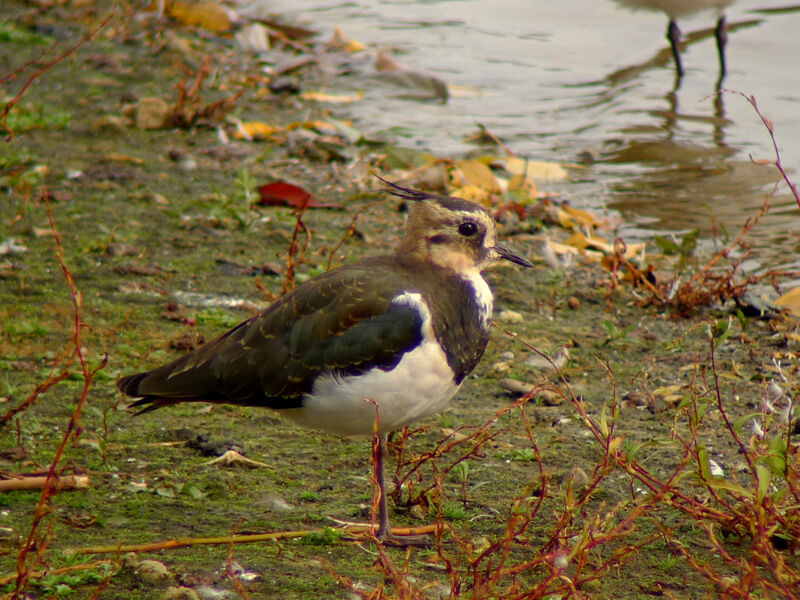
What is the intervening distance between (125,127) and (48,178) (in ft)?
4.39

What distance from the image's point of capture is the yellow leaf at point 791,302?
5398mm

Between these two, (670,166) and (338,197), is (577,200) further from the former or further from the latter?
(338,197)

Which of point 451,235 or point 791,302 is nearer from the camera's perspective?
point 451,235

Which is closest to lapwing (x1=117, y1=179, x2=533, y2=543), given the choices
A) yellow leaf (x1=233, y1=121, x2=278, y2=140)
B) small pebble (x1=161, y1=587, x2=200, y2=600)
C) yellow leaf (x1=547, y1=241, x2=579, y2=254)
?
small pebble (x1=161, y1=587, x2=200, y2=600)

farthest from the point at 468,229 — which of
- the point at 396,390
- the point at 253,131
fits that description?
the point at 253,131

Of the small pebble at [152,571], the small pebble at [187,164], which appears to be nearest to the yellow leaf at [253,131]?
the small pebble at [187,164]

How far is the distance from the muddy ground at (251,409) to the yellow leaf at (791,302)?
191mm

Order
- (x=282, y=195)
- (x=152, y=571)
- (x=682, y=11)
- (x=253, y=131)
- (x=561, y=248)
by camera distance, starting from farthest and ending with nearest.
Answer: (x=682, y=11) < (x=253, y=131) < (x=282, y=195) < (x=561, y=248) < (x=152, y=571)

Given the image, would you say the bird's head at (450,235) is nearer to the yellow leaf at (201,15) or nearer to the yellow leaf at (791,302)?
the yellow leaf at (791,302)

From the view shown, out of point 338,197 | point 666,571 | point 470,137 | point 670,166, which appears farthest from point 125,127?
point 666,571

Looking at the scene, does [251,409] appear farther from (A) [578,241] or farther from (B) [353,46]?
(B) [353,46]

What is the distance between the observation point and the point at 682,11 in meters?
10.4

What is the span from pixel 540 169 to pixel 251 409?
4270 mm

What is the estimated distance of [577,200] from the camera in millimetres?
7719
